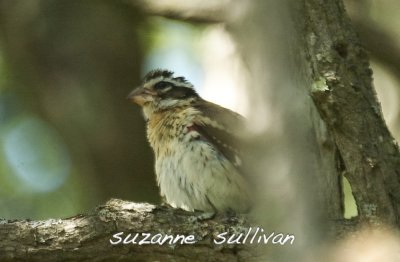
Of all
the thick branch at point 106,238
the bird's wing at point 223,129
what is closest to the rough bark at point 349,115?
the thick branch at point 106,238

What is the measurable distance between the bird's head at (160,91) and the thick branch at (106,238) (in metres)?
2.47

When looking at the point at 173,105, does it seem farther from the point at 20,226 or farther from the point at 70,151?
the point at 20,226

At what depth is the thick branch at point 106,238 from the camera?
23.5ft

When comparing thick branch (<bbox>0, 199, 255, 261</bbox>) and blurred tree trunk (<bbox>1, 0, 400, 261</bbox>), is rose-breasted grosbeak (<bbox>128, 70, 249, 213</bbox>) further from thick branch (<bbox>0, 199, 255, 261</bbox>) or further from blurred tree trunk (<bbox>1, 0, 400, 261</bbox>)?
blurred tree trunk (<bbox>1, 0, 400, 261</bbox>)

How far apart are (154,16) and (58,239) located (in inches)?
150

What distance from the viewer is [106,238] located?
7191 millimetres

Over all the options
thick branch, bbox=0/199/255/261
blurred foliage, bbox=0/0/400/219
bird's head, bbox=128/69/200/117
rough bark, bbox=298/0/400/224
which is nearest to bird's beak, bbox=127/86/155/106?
bird's head, bbox=128/69/200/117

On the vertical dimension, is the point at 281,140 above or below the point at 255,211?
above

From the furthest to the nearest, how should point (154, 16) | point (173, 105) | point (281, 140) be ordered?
point (154, 16)
point (173, 105)
point (281, 140)

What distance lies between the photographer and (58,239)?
7199 millimetres

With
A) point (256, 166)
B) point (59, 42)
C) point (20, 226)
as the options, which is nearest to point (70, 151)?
point (59, 42)

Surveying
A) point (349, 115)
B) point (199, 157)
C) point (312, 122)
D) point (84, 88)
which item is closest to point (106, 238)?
point (199, 157)

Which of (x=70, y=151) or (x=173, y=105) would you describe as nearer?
(x=173, y=105)

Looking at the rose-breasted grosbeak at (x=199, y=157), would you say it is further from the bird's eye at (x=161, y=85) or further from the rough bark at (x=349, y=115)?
the rough bark at (x=349, y=115)
